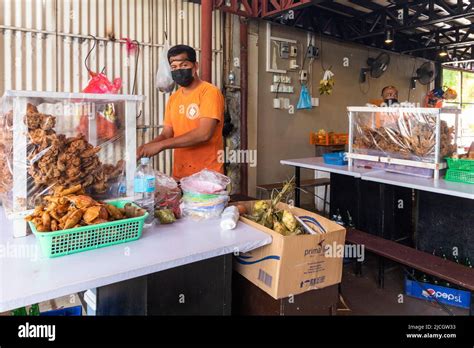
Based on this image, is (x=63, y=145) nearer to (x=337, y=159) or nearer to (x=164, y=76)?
(x=164, y=76)

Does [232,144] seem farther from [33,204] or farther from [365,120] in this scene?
[33,204]

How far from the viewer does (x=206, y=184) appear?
1941 mm

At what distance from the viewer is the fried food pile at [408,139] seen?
3.17 metres

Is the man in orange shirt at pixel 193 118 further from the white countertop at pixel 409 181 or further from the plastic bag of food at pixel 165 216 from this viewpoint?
the white countertop at pixel 409 181

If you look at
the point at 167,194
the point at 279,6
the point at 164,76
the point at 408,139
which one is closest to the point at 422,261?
the point at 408,139

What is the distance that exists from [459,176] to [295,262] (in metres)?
1.99

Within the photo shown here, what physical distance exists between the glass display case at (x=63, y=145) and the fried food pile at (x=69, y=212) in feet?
0.24

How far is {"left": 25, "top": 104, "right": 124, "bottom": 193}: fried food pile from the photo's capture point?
153 centimetres

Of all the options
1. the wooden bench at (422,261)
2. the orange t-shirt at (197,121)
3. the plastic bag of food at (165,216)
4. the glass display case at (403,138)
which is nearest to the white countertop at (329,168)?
the glass display case at (403,138)

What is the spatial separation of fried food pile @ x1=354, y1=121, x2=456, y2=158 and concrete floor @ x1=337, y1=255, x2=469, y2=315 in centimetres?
116

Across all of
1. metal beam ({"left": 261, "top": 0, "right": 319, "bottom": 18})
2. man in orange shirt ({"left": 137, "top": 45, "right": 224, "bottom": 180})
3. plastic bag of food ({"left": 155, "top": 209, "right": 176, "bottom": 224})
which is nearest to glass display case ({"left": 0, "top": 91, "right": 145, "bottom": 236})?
plastic bag of food ({"left": 155, "top": 209, "right": 176, "bottom": 224})

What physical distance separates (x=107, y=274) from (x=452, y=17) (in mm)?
5883

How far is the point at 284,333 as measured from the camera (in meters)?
1.71

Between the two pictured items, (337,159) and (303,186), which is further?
(303,186)
